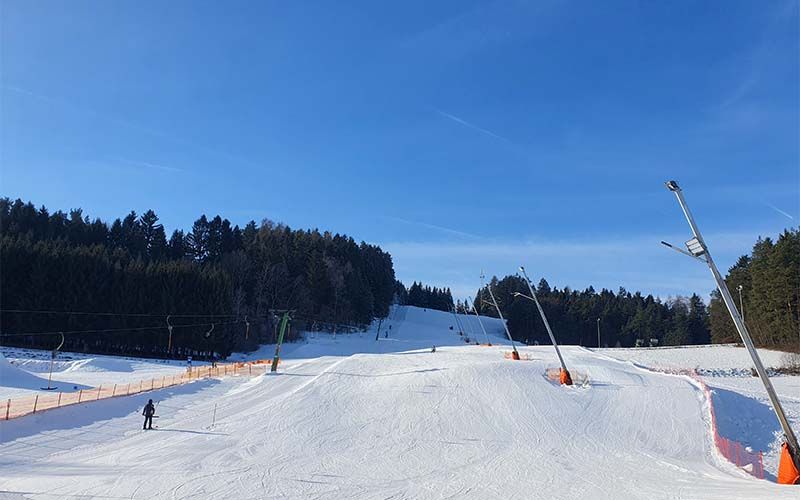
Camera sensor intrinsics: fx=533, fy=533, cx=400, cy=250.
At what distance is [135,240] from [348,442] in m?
100

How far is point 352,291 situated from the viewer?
11144 centimetres

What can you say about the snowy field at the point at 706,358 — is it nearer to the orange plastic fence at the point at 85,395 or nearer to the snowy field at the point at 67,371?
the orange plastic fence at the point at 85,395

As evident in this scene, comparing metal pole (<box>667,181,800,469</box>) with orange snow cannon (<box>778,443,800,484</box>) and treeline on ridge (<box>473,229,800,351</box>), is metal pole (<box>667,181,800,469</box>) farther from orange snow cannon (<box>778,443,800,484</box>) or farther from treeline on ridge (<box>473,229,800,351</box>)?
treeline on ridge (<box>473,229,800,351</box>)

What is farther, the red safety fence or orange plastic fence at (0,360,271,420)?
orange plastic fence at (0,360,271,420)

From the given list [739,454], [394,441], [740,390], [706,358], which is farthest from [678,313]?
[394,441]

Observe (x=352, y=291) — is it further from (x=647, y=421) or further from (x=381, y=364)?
(x=647, y=421)

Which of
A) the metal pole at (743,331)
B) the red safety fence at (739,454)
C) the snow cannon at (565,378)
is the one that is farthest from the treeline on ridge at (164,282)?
the metal pole at (743,331)

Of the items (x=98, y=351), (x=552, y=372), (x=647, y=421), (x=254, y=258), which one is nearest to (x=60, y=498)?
(x=647, y=421)

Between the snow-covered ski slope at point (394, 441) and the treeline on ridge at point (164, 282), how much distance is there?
122ft

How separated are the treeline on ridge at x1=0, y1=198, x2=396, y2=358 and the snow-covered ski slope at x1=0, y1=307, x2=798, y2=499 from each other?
37.3m

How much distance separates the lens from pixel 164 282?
75688mm

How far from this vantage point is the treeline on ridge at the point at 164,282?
67312 millimetres

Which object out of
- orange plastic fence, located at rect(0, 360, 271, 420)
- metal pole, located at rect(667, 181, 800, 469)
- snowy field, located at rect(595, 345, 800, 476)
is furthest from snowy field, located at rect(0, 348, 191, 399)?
snowy field, located at rect(595, 345, 800, 476)

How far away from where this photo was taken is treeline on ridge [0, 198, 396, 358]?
67.3 m
